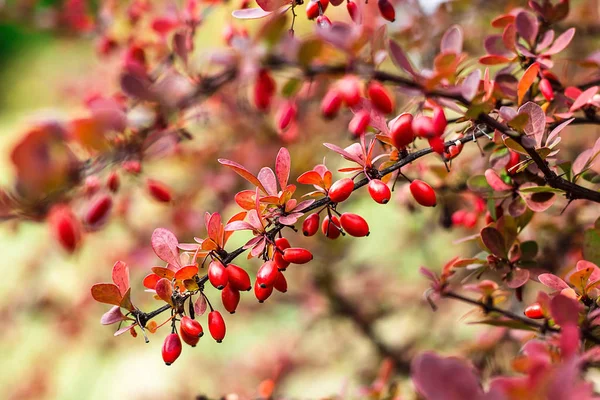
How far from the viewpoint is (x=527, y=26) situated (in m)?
0.74

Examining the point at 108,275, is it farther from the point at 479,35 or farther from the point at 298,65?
the point at 298,65

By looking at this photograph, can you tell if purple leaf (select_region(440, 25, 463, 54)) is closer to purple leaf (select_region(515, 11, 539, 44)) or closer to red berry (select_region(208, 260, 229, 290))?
purple leaf (select_region(515, 11, 539, 44))

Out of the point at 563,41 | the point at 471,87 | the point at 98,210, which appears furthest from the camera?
the point at 98,210

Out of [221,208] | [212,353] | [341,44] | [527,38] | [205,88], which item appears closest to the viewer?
[341,44]

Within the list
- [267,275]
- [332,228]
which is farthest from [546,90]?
[267,275]

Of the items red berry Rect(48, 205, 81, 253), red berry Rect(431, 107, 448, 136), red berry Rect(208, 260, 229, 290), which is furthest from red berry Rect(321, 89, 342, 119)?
red berry Rect(48, 205, 81, 253)

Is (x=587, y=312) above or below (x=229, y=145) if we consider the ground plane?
above

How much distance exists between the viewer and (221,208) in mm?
1688

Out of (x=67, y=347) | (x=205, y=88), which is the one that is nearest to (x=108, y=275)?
(x=67, y=347)

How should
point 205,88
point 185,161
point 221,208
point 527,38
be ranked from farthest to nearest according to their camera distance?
1. point 185,161
2. point 221,208
3. point 527,38
4. point 205,88

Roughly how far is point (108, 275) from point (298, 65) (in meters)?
2.08

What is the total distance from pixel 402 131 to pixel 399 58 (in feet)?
0.26

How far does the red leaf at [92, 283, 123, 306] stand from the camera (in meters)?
0.59

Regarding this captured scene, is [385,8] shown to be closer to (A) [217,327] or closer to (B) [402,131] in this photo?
(B) [402,131]
